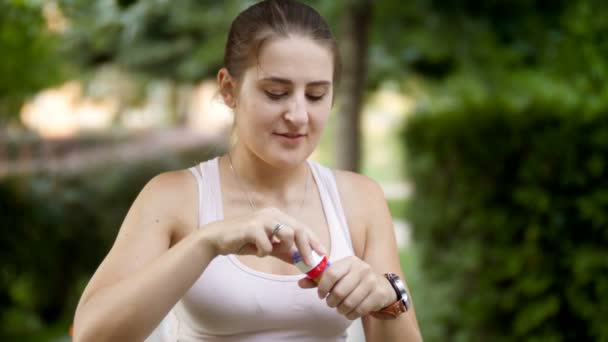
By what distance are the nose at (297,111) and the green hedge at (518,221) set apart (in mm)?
2416

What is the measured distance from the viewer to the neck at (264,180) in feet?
6.70

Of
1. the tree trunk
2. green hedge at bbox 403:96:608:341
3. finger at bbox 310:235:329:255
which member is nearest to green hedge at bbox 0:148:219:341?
the tree trunk

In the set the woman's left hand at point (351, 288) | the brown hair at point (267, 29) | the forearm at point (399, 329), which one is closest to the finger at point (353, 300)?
the woman's left hand at point (351, 288)

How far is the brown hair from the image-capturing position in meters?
1.87

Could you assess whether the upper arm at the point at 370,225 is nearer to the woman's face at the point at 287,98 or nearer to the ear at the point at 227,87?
the woman's face at the point at 287,98

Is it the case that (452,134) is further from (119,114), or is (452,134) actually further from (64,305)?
(119,114)

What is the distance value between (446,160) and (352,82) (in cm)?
86

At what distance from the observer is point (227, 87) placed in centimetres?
200

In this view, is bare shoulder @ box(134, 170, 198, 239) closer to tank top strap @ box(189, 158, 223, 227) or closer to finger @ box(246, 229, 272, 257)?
tank top strap @ box(189, 158, 223, 227)

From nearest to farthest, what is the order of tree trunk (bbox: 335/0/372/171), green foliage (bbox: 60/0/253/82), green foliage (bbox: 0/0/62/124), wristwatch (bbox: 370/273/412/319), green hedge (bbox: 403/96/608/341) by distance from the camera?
1. wristwatch (bbox: 370/273/412/319)
2. green foliage (bbox: 60/0/253/82)
3. green hedge (bbox: 403/96/608/341)
4. green foliage (bbox: 0/0/62/124)
5. tree trunk (bbox: 335/0/372/171)

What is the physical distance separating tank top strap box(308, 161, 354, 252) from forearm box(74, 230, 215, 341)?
0.50 metres

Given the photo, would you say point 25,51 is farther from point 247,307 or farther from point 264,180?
point 247,307

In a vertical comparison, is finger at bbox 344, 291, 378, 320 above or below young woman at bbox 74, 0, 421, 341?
below

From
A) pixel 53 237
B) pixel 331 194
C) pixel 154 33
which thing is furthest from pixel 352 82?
pixel 331 194
